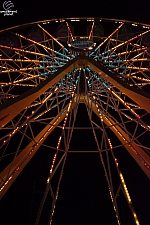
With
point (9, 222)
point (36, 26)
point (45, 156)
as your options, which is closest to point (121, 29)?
point (36, 26)

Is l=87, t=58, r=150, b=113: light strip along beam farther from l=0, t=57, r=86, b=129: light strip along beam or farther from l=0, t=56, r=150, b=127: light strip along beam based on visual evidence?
l=0, t=57, r=86, b=129: light strip along beam

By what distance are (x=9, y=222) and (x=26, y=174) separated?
8.08 ft

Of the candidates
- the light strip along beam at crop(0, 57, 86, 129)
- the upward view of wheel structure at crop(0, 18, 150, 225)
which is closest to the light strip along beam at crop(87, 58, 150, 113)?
the upward view of wheel structure at crop(0, 18, 150, 225)

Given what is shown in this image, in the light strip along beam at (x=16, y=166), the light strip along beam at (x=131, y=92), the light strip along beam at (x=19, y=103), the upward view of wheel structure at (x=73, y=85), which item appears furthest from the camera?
the light strip along beam at (x=16, y=166)

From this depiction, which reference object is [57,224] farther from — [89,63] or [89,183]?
[89,63]

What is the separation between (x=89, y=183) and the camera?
14.3 m

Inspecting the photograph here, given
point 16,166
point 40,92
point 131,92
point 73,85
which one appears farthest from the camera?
point 73,85

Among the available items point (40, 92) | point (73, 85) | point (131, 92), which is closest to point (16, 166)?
point (40, 92)

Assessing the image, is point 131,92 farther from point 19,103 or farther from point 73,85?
point 73,85

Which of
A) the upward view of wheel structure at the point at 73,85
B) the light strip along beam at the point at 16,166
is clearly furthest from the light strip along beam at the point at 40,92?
the light strip along beam at the point at 16,166

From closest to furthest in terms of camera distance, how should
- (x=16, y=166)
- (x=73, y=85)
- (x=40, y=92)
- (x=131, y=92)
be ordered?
(x=131, y=92)
(x=40, y=92)
(x=16, y=166)
(x=73, y=85)

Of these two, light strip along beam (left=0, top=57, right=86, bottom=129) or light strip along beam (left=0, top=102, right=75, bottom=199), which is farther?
light strip along beam (left=0, top=102, right=75, bottom=199)

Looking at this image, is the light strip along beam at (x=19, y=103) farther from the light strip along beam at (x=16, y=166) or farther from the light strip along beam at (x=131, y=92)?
the light strip along beam at (x=16, y=166)

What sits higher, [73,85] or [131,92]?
[131,92]
